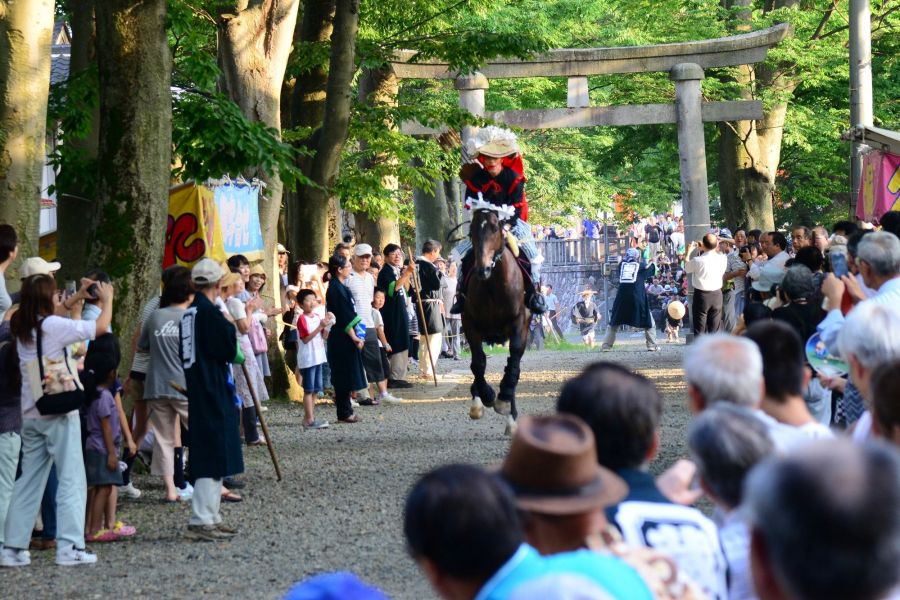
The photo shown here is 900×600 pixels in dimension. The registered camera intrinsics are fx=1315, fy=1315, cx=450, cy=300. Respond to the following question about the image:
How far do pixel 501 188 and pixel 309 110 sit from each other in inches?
302

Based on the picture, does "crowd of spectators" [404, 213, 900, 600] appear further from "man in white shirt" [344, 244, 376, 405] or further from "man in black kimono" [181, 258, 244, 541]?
"man in white shirt" [344, 244, 376, 405]

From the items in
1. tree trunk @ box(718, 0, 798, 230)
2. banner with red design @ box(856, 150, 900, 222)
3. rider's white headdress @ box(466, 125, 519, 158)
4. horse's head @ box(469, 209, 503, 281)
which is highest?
tree trunk @ box(718, 0, 798, 230)

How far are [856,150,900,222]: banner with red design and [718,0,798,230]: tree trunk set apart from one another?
12225 mm

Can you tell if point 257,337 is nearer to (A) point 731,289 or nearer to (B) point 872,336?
(B) point 872,336

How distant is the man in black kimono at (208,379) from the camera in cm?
912

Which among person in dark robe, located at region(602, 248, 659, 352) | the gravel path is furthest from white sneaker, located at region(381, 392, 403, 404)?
person in dark robe, located at region(602, 248, 659, 352)

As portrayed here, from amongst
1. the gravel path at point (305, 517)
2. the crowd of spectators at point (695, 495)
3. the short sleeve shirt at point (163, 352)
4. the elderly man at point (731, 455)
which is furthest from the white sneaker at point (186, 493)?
the elderly man at point (731, 455)

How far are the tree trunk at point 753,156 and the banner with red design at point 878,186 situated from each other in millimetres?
12225

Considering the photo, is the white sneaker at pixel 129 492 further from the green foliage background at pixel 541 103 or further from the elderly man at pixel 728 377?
the elderly man at pixel 728 377

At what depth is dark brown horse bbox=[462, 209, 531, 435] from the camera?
13211mm

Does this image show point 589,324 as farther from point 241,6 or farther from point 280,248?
point 241,6

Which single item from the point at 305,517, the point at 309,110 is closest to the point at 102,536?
the point at 305,517

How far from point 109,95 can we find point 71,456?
4.34 m

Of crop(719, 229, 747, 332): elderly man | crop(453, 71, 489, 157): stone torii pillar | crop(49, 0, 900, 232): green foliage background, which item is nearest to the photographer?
crop(49, 0, 900, 232): green foliage background
